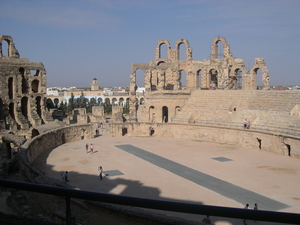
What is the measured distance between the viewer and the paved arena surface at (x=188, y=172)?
11.4 m

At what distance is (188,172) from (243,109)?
9.86 meters

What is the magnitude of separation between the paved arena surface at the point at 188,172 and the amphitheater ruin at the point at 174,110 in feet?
3.65

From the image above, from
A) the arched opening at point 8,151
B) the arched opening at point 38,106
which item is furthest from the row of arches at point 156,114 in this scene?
the arched opening at point 8,151

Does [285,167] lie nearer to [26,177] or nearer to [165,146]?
[165,146]

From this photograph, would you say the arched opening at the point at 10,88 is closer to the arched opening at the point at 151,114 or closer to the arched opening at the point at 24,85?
the arched opening at the point at 24,85

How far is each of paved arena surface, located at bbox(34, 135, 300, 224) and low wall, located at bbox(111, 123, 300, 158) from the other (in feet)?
1.92

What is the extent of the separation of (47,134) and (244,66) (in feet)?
66.0

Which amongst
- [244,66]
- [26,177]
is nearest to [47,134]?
[26,177]

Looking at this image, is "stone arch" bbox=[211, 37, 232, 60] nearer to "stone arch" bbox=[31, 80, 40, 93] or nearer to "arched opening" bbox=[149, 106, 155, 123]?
"arched opening" bbox=[149, 106, 155, 123]

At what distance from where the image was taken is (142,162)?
16.8m

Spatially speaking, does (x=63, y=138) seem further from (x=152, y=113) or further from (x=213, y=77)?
(x=213, y=77)

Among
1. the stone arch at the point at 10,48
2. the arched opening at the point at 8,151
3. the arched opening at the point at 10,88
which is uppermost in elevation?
the stone arch at the point at 10,48

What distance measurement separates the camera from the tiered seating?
19641mm

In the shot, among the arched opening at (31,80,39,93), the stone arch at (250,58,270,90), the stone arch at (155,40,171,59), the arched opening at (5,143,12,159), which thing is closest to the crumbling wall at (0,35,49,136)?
the arched opening at (31,80,39,93)
